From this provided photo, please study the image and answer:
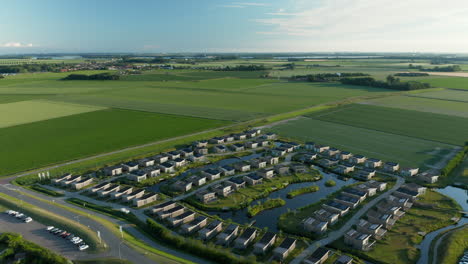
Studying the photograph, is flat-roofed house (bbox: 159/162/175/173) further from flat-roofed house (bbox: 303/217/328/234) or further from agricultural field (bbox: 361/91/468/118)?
agricultural field (bbox: 361/91/468/118)

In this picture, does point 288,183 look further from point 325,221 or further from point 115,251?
point 115,251

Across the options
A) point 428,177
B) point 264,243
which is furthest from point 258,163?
point 428,177

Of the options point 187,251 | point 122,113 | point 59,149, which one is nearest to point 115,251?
point 187,251

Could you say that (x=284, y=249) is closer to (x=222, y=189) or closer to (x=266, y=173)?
(x=222, y=189)

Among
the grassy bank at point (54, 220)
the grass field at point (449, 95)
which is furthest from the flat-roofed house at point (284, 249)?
the grass field at point (449, 95)

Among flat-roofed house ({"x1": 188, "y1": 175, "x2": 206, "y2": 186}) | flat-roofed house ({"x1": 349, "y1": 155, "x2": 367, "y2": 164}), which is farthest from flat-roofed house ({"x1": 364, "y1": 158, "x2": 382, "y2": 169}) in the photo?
flat-roofed house ({"x1": 188, "y1": 175, "x2": 206, "y2": 186})
